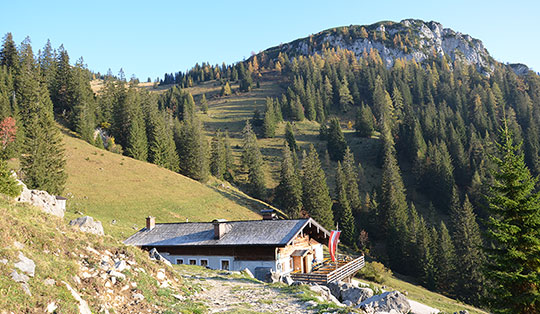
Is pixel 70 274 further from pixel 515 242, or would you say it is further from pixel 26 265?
pixel 515 242

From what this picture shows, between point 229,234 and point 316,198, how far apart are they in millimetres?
45356

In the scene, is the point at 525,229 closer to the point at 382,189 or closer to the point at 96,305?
the point at 96,305

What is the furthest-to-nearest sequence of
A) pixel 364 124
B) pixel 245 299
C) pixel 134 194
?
pixel 364 124 < pixel 134 194 < pixel 245 299

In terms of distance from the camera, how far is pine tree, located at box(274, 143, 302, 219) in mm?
77625

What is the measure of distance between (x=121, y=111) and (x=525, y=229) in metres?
82.3

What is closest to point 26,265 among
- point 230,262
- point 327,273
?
point 230,262

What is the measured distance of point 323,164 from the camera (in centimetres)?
11100

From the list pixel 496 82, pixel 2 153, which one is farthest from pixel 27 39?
pixel 496 82

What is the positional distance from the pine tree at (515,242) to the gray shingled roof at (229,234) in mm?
15337

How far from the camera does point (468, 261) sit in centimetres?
6091

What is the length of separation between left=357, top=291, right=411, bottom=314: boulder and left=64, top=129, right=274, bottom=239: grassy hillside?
3320 cm

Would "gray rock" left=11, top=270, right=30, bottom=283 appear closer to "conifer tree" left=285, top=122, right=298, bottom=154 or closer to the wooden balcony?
the wooden balcony

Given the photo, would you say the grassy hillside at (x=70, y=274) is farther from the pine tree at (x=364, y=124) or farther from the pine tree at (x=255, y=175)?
the pine tree at (x=364, y=124)

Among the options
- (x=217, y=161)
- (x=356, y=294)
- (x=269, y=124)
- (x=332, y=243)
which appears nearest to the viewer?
(x=356, y=294)
